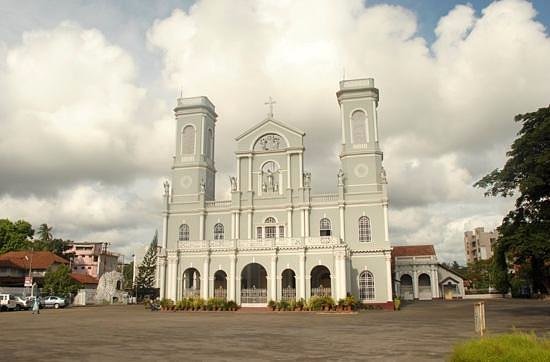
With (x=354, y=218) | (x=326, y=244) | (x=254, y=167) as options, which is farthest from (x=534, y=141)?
(x=254, y=167)

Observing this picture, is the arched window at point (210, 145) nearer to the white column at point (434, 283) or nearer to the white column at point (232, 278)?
the white column at point (232, 278)

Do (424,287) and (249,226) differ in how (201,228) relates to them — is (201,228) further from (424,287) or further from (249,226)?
(424,287)

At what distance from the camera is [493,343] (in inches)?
287

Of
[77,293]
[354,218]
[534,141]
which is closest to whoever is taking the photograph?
[534,141]

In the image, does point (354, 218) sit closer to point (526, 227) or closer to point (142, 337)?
point (526, 227)

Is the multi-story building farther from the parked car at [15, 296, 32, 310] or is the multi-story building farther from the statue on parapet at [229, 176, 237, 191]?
the parked car at [15, 296, 32, 310]

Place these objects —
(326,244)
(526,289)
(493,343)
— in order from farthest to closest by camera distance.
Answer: (526,289) → (326,244) → (493,343)

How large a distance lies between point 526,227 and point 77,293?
43.9 metres

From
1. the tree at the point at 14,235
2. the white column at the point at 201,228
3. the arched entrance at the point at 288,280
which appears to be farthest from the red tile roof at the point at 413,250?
the tree at the point at 14,235

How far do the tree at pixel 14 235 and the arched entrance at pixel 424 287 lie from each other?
161 feet

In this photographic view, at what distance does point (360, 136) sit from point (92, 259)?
Result: 67.3 metres

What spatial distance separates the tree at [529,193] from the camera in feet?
66.8

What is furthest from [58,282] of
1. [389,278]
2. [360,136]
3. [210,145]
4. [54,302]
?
[360,136]

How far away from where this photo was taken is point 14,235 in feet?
198
